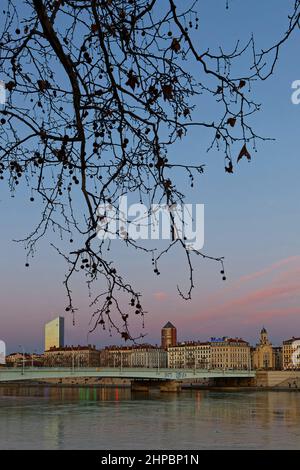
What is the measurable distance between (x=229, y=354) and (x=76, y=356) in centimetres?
3652

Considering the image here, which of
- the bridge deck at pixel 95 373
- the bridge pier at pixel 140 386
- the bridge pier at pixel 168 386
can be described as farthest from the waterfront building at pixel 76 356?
the bridge deck at pixel 95 373

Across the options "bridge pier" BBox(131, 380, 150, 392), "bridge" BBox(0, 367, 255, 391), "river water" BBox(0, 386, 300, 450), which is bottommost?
"bridge pier" BBox(131, 380, 150, 392)

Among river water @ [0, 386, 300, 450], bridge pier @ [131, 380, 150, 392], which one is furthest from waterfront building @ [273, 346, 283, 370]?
river water @ [0, 386, 300, 450]

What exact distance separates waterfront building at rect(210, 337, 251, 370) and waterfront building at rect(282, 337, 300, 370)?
7933mm

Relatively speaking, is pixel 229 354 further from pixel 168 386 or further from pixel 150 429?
pixel 150 429

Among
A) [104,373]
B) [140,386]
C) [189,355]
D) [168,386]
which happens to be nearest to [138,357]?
[189,355]

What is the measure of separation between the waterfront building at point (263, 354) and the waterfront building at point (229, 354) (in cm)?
203

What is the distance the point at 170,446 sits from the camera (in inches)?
1086

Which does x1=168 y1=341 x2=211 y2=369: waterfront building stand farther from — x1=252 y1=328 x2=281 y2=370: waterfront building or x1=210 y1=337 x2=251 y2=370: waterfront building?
x1=252 y1=328 x2=281 y2=370: waterfront building

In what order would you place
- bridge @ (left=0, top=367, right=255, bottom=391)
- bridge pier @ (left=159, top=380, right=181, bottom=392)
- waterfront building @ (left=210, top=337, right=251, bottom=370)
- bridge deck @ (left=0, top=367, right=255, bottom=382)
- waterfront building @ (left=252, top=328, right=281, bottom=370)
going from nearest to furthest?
bridge deck @ (left=0, top=367, right=255, bottom=382) → bridge @ (left=0, top=367, right=255, bottom=391) → bridge pier @ (left=159, top=380, right=181, bottom=392) → waterfront building @ (left=252, top=328, right=281, bottom=370) → waterfront building @ (left=210, top=337, right=251, bottom=370)

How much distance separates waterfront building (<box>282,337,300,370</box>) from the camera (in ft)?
468

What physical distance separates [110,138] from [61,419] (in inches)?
1512
